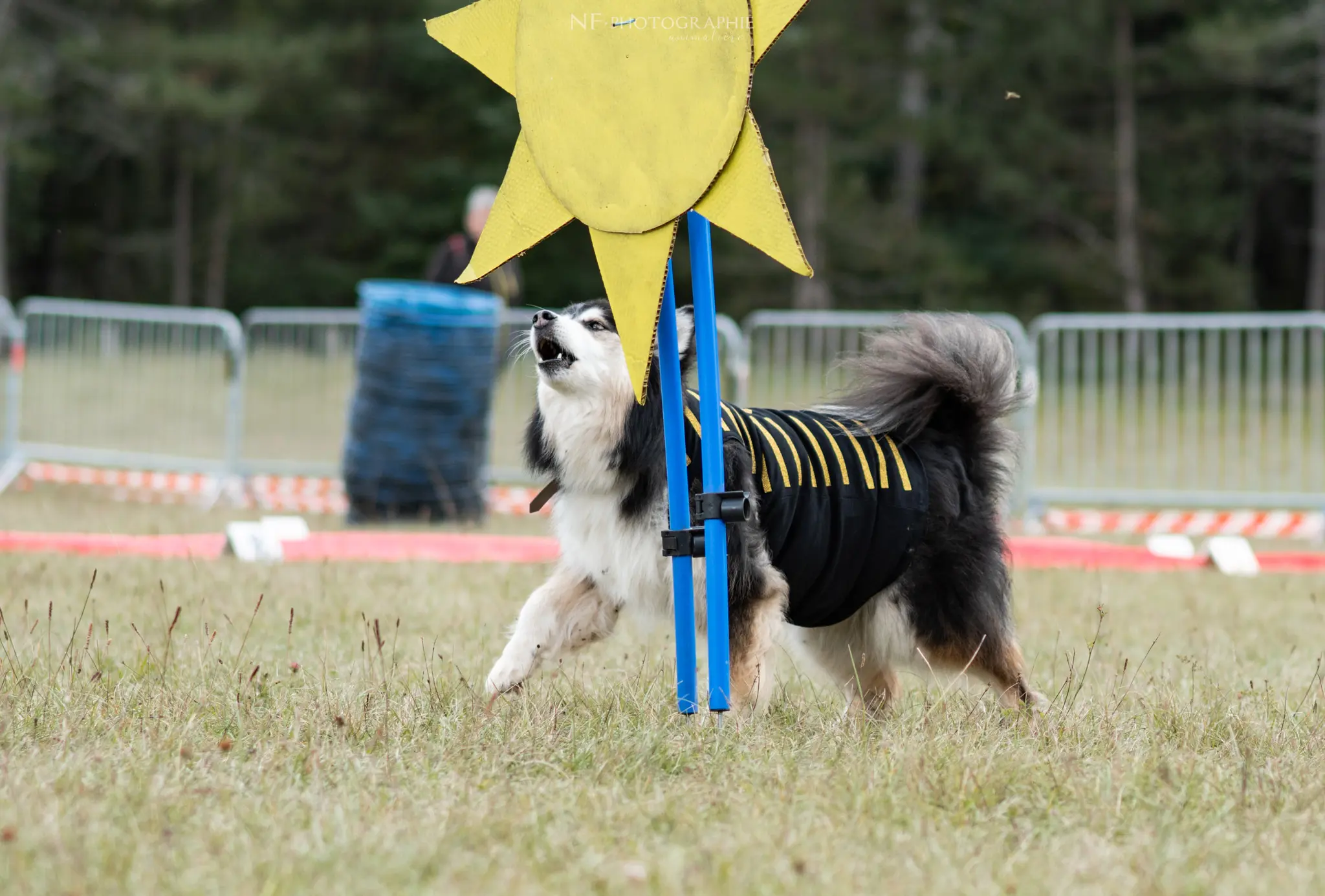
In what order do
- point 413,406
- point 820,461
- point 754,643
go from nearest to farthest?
point 754,643, point 820,461, point 413,406

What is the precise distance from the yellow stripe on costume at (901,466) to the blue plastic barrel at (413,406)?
5784mm

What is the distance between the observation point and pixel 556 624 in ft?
→ 13.5

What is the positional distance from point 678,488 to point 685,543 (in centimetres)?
14

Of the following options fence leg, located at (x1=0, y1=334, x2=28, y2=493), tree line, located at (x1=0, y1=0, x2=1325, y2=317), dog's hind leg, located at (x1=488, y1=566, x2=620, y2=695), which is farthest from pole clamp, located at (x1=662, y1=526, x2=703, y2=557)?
tree line, located at (x1=0, y1=0, x2=1325, y2=317)

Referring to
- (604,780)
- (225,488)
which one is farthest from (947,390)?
(225,488)

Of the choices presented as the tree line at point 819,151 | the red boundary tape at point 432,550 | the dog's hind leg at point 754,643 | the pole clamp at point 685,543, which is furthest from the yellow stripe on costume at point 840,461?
the tree line at point 819,151

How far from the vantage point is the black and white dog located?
A: 3.96m

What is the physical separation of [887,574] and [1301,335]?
854 cm

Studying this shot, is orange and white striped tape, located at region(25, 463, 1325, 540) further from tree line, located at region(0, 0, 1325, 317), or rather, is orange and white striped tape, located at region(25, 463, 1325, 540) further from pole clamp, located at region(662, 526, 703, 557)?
tree line, located at region(0, 0, 1325, 317)

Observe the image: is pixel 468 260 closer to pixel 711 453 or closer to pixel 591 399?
pixel 591 399

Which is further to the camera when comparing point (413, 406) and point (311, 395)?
point (311, 395)

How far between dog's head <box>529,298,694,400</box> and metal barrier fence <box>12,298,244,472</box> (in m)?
8.06

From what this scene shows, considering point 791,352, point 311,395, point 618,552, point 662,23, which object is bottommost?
point 618,552

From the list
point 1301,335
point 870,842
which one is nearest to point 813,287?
point 1301,335
